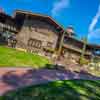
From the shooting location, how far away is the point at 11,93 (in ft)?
38.4

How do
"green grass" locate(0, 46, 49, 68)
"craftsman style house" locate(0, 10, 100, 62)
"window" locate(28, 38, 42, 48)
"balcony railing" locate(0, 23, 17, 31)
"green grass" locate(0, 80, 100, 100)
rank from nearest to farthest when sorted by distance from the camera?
1. "green grass" locate(0, 80, 100, 100)
2. "green grass" locate(0, 46, 49, 68)
3. "balcony railing" locate(0, 23, 17, 31)
4. "craftsman style house" locate(0, 10, 100, 62)
5. "window" locate(28, 38, 42, 48)

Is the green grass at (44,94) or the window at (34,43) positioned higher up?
the window at (34,43)

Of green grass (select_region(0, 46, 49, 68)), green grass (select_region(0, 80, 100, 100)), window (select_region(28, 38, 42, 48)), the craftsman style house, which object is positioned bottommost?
green grass (select_region(0, 80, 100, 100))

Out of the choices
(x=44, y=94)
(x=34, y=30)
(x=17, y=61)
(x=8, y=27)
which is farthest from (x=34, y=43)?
(x=44, y=94)

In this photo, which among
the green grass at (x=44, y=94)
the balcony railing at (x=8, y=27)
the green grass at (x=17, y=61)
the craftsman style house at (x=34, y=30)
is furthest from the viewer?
the craftsman style house at (x=34, y=30)

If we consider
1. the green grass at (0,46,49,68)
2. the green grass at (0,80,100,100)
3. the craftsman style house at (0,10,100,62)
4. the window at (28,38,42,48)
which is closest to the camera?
the green grass at (0,80,100,100)

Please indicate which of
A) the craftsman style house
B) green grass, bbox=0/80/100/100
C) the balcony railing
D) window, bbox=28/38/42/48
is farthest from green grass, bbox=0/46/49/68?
the balcony railing

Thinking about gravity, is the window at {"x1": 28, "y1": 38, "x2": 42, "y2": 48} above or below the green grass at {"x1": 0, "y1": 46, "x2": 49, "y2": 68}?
above

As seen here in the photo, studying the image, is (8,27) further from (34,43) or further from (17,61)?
(17,61)

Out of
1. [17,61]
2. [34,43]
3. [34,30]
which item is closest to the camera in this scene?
[17,61]

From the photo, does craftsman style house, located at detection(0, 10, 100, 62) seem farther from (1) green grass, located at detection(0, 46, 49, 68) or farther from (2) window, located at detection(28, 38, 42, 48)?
(1) green grass, located at detection(0, 46, 49, 68)

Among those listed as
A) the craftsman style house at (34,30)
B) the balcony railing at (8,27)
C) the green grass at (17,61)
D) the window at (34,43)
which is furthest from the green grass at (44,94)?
the balcony railing at (8,27)

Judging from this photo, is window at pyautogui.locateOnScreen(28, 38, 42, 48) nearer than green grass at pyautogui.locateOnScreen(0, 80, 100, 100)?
No

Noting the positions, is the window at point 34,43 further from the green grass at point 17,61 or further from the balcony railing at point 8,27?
the green grass at point 17,61
